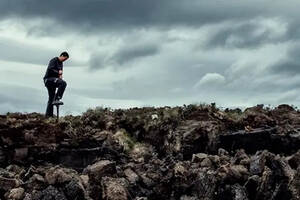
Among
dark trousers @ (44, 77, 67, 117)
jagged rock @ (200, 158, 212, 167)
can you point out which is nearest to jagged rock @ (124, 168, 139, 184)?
jagged rock @ (200, 158, 212, 167)

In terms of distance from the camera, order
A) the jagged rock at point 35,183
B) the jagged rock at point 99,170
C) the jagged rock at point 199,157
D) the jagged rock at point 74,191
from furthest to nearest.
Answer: the jagged rock at point 199,157 < the jagged rock at point 99,170 < the jagged rock at point 35,183 < the jagged rock at point 74,191

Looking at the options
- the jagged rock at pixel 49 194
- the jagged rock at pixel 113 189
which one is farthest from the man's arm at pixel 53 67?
the jagged rock at pixel 49 194

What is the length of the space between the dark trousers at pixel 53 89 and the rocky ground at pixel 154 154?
92 cm

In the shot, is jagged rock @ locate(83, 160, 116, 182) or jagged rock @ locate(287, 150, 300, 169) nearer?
jagged rock @ locate(83, 160, 116, 182)

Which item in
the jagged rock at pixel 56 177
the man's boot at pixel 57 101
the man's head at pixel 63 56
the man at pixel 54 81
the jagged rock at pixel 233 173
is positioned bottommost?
the jagged rock at pixel 56 177

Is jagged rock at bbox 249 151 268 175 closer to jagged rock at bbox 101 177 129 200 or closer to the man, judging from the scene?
jagged rock at bbox 101 177 129 200

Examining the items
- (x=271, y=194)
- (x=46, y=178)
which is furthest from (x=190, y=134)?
(x=46, y=178)

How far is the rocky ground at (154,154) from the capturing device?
2208cm

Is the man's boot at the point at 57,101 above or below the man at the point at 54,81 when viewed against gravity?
below

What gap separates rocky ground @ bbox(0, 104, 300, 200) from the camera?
2208 cm

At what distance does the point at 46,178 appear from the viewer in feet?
73.4

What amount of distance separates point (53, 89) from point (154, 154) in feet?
22.7

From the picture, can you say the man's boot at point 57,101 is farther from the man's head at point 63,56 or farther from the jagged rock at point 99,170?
the jagged rock at point 99,170

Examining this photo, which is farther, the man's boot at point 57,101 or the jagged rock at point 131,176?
the man's boot at point 57,101
